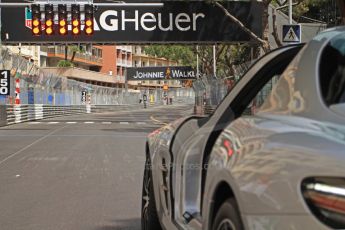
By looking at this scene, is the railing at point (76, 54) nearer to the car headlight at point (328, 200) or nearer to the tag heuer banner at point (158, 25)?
the tag heuer banner at point (158, 25)

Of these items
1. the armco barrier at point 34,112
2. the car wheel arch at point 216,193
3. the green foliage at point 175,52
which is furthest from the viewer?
the green foliage at point 175,52

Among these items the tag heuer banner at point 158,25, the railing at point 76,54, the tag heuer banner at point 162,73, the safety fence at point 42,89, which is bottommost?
the safety fence at point 42,89

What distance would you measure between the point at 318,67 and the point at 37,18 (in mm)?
25728

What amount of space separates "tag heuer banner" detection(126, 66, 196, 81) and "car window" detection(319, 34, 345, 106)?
76.3m

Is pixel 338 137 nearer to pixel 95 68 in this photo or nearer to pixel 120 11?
pixel 120 11

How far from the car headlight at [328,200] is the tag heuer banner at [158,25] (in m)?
29.4

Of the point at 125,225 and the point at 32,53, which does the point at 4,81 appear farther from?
the point at 32,53

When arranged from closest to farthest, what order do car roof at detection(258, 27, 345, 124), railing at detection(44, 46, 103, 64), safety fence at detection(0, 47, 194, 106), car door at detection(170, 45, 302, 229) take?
car roof at detection(258, 27, 345, 124), car door at detection(170, 45, 302, 229), safety fence at detection(0, 47, 194, 106), railing at detection(44, 46, 103, 64)

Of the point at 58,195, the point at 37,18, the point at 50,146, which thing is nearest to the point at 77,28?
the point at 37,18

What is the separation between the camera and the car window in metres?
2.85

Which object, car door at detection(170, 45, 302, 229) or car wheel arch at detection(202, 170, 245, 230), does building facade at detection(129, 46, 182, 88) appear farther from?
car wheel arch at detection(202, 170, 245, 230)

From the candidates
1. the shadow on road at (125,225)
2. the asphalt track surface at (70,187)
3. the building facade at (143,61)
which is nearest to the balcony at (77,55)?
the building facade at (143,61)

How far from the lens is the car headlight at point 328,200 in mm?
2326

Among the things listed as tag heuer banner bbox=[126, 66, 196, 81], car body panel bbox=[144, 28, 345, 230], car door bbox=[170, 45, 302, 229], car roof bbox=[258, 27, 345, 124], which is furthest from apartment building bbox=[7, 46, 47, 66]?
car roof bbox=[258, 27, 345, 124]
